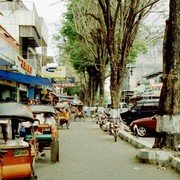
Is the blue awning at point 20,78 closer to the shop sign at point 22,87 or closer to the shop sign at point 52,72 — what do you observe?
the shop sign at point 22,87

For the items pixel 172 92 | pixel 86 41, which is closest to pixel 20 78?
pixel 172 92

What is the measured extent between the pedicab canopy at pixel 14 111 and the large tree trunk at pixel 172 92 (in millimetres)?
4518

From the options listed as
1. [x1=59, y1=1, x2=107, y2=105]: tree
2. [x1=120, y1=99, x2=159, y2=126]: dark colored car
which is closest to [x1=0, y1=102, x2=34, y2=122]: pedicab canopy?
[x1=59, y1=1, x2=107, y2=105]: tree

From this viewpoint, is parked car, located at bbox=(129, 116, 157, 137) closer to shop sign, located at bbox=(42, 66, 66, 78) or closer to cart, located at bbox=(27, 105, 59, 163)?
cart, located at bbox=(27, 105, 59, 163)

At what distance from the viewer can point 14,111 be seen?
10.1 meters

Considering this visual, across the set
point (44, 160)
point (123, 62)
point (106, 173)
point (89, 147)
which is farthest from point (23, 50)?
point (106, 173)

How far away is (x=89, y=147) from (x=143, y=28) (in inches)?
979

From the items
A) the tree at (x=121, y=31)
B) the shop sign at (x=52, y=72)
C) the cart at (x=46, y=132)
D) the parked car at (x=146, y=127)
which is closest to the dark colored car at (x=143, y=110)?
the tree at (x=121, y=31)

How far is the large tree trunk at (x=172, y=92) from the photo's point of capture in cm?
1322

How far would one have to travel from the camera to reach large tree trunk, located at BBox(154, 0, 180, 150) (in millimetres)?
13219

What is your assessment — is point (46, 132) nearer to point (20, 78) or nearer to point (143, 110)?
point (20, 78)

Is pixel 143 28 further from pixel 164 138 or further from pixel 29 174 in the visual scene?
pixel 29 174

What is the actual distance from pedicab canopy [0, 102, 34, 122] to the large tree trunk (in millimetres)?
4518

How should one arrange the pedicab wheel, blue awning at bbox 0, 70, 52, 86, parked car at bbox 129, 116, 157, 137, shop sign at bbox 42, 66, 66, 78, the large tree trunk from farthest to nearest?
shop sign at bbox 42, 66, 66, 78 < parked car at bbox 129, 116, 157, 137 < blue awning at bbox 0, 70, 52, 86 < the large tree trunk < the pedicab wheel
